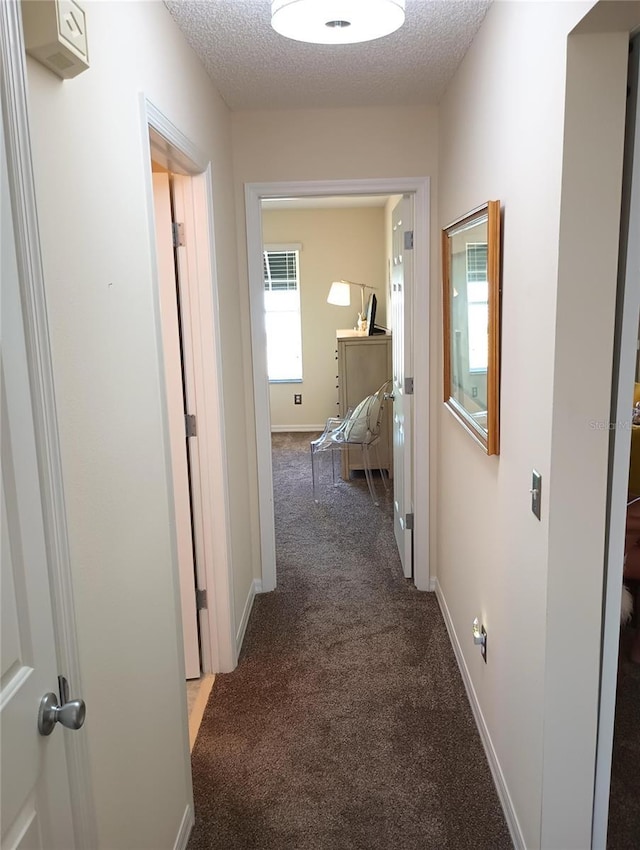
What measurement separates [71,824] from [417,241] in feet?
9.24

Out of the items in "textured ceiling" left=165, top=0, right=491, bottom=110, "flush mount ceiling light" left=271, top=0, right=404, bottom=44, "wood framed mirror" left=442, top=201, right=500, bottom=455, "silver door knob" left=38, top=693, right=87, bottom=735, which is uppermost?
"textured ceiling" left=165, top=0, right=491, bottom=110

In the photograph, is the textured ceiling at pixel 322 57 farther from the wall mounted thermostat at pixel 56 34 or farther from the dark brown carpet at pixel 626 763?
the dark brown carpet at pixel 626 763

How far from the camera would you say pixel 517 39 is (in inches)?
70.1

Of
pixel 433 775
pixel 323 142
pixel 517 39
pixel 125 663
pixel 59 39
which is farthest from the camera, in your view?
pixel 323 142

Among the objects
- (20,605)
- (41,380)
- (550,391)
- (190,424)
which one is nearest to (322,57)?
(190,424)

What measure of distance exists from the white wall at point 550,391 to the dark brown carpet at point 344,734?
0.86 ft

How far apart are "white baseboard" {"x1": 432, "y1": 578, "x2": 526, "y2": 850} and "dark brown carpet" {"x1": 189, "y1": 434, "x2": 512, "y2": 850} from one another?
29mm

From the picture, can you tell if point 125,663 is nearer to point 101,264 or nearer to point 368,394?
point 101,264

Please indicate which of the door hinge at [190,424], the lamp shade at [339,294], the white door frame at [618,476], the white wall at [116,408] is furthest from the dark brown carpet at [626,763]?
Result: the lamp shade at [339,294]

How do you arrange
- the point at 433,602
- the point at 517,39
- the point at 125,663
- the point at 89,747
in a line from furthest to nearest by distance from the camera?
1. the point at 433,602
2. the point at 517,39
3. the point at 125,663
4. the point at 89,747

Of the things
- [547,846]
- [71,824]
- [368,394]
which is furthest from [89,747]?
[368,394]

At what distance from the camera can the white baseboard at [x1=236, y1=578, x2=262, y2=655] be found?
306cm

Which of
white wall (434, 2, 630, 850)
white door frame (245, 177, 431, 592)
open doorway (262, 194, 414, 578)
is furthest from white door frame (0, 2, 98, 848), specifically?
open doorway (262, 194, 414, 578)

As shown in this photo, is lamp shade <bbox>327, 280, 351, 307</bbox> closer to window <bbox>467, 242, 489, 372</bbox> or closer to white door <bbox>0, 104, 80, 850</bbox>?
window <bbox>467, 242, 489, 372</bbox>
